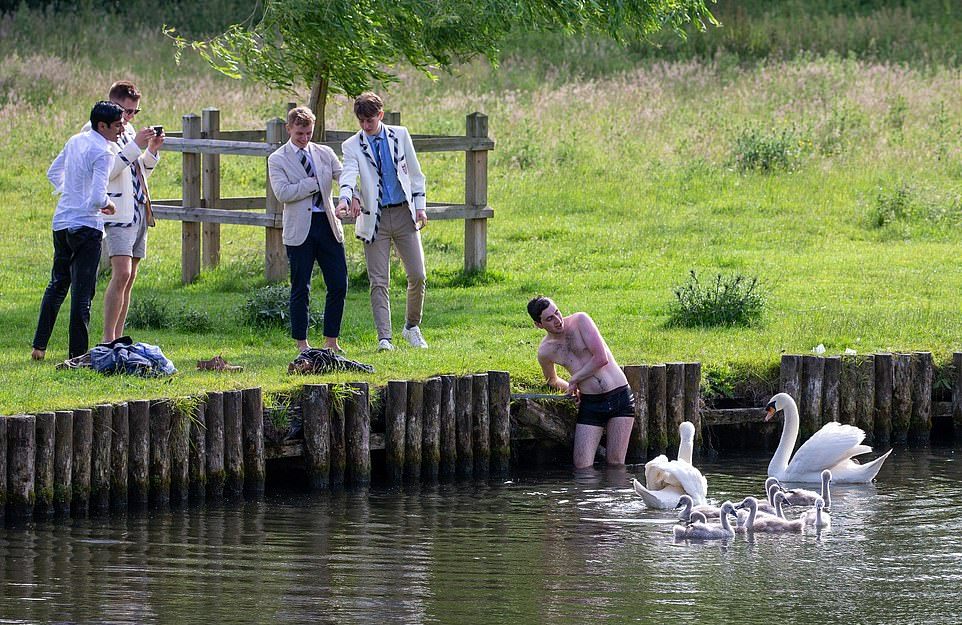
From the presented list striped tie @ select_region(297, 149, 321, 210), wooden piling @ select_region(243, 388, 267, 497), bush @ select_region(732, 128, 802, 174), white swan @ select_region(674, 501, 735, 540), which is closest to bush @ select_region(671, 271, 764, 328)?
striped tie @ select_region(297, 149, 321, 210)

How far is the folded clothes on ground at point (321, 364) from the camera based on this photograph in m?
13.5

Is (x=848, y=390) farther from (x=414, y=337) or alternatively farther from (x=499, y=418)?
(x=414, y=337)

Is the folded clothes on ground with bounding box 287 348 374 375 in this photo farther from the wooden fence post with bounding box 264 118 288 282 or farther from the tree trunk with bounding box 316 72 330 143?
the tree trunk with bounding box 316 72 330 143

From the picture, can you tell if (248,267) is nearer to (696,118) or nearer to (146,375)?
(146,375)

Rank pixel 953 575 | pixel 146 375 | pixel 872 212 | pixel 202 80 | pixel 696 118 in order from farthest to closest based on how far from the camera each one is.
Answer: pixel 202 80 < pixel 696 118 < pixel 872 212 < pixel 146 375 < pixel 953 575

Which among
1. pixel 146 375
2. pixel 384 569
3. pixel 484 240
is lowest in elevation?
pixel 384 569

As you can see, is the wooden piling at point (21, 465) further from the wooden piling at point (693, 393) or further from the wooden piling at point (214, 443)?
the wooden piling at point (693, 393)

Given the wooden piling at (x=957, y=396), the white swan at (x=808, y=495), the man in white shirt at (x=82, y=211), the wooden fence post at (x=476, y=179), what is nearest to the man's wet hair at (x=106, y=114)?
the man in white shirt at (x=82, y=211)

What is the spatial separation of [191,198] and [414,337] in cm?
544

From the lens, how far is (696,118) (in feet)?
96.0

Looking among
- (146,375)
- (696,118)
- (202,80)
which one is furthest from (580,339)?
(202,80)

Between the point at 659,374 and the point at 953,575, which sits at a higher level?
the point at 659,374

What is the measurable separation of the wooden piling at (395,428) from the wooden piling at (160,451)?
1.82m

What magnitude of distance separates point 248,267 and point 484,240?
2967 mm
